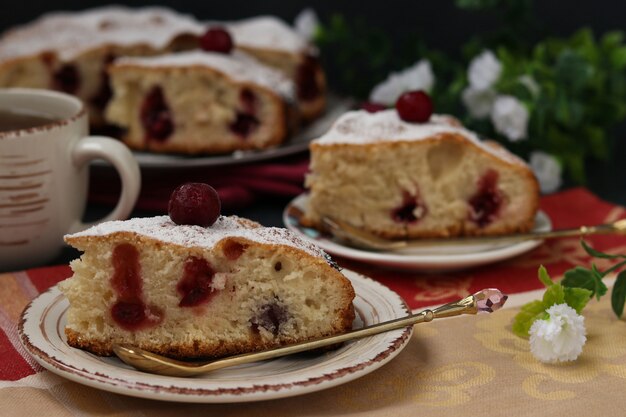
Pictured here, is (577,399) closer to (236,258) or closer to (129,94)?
(236,258)

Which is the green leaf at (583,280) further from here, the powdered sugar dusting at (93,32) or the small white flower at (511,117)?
the powdered sugar dusting at (93,32)

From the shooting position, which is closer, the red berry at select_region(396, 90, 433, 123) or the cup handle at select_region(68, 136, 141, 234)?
the cup handle at select_region(68, 136, 141, 234)

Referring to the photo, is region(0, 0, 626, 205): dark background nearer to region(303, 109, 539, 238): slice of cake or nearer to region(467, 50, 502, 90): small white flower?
region(467, 50, 502, 90): small white flower

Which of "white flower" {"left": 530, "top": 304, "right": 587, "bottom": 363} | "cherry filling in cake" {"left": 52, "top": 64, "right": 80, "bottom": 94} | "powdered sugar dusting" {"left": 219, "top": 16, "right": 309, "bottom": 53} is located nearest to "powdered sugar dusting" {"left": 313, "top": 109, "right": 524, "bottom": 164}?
"white flower" {"left": 530, "top": 304, "right": 587, "bottom": 363}

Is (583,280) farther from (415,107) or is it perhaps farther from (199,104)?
(199,104)


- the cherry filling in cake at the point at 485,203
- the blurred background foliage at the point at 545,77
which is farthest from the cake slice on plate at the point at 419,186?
the blurred background foliage at the point at 545,77

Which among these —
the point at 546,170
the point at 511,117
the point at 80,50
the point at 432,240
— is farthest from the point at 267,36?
the point at 432,240
